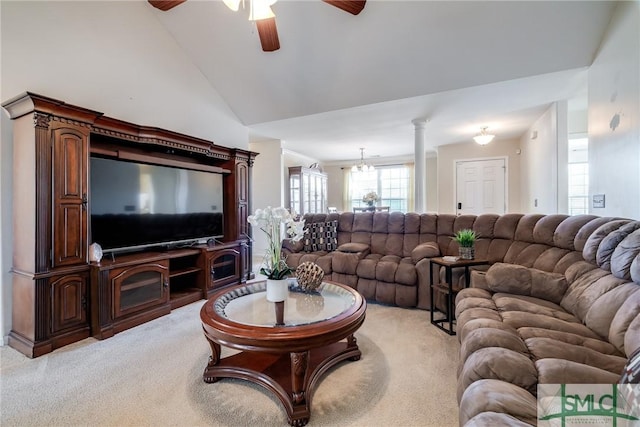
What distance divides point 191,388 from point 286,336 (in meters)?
0.84

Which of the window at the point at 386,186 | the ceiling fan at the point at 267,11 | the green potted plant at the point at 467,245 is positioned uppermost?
the ceiling fan at the point at 267,11

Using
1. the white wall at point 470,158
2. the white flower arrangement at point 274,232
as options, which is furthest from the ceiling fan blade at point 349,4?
the white wall at point 470,158

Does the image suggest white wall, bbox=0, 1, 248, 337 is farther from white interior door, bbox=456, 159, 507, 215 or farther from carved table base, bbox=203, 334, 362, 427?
white interior door, bbox=456, 159, 507, 215

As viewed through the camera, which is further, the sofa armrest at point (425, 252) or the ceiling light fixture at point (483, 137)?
the ceiling light fixture at point (483, 137)

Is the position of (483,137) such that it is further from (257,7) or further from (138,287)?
(138,287)

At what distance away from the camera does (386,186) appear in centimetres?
848

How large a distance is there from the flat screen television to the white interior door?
519cm

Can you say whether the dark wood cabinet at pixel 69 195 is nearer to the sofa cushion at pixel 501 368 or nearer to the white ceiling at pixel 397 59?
the white ceiling at pixel 397 59

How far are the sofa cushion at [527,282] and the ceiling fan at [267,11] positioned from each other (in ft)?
8.36

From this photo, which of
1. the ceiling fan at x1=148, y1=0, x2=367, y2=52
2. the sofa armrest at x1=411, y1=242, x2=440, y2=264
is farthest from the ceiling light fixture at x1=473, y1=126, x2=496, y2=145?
the ceiling fan at x1=148, y1=0, x2=367, y2=52

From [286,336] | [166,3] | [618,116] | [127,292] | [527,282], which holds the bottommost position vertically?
[127,292]

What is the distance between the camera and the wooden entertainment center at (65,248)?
2293 mm

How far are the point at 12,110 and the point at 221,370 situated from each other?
2665 millimetres

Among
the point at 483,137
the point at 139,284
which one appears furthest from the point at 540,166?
the point at 139,284
